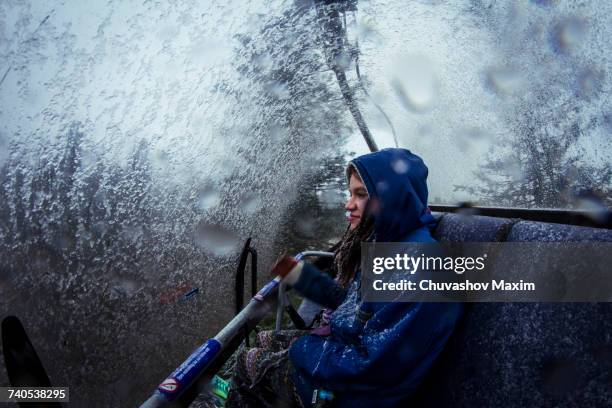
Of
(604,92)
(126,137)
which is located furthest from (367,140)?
(126,137)

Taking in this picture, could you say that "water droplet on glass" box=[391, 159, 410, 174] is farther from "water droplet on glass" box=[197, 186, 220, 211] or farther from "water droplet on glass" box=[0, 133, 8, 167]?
"water droplet on glass" box=[197, 186, 220, 211]

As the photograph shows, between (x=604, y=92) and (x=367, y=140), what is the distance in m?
3.63

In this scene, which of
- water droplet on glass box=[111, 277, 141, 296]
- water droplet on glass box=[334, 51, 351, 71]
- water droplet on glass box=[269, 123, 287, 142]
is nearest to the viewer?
water droplet on glass box=[111, 277, 141, 296]

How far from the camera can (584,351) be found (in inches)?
36.8

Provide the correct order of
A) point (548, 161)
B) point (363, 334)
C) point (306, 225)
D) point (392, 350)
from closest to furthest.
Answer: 1. point (392, 350)
2. point (363, 334)
3. point (548, 161)
4. point (306, 225)

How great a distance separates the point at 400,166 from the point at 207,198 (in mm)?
2297

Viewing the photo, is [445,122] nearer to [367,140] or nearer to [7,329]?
[367,140]

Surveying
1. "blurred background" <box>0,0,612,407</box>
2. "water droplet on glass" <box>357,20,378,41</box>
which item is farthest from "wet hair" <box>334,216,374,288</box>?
"water droplet on glass" <box>357,20,378,41</box>

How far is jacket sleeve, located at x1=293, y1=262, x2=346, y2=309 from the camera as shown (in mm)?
1942

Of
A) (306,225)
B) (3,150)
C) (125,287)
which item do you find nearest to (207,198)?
(125,287)

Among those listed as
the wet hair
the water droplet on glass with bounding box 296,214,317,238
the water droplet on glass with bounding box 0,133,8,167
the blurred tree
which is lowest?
the water droplet on glass with bounding box 0,133,8,167

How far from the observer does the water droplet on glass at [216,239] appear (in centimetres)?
336

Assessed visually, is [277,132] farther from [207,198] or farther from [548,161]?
[548,161]

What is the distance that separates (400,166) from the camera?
1.56 meters
